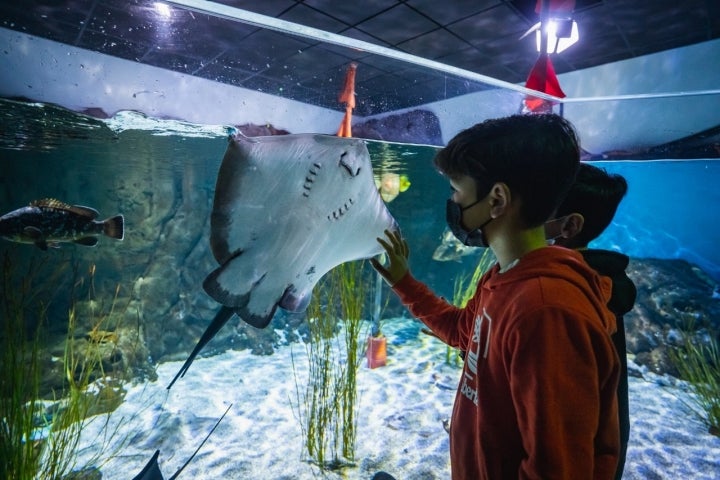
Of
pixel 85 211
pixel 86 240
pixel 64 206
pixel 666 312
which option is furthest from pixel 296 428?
pixel 666 312

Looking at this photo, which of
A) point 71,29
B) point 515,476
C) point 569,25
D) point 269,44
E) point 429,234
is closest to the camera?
point 515,476

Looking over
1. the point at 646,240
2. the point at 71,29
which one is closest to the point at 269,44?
the point at 71,29

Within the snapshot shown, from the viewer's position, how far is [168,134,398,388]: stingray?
1882 mm

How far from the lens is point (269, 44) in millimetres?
2484

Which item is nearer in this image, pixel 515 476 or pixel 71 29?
pixel 515 476

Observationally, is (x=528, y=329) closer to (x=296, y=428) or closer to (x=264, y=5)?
(x=296, y=428)

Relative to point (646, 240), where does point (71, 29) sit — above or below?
above

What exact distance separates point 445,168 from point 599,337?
0.77m

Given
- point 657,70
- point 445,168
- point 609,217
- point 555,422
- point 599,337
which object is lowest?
point 555,422

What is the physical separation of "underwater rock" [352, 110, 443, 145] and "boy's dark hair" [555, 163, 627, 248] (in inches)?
80.8

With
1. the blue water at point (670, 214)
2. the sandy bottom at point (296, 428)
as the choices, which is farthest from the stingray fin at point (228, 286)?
the blue water at point (670, 214)

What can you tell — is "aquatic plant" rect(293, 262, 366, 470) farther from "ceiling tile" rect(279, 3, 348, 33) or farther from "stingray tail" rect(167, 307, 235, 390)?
"ceiling tile" rect(279, 3, 348, 33)

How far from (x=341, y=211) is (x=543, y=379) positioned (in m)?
1.52

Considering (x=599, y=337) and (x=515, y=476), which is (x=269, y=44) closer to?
(x=599, y=337)
